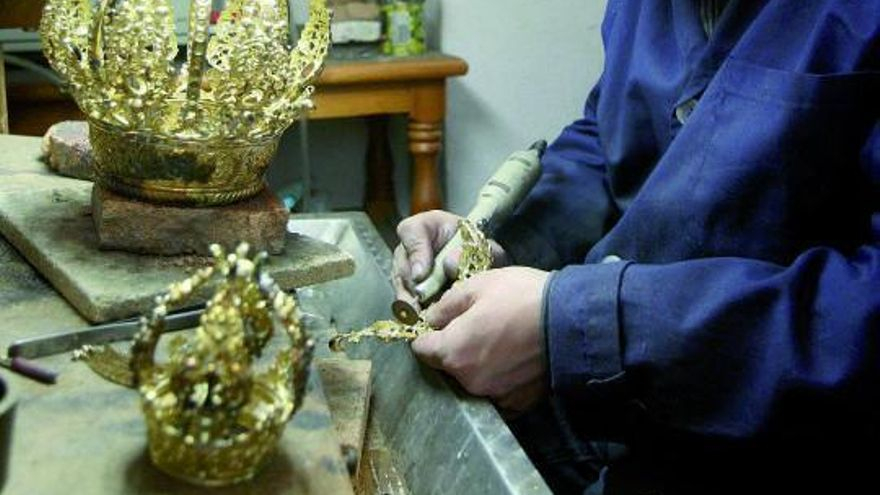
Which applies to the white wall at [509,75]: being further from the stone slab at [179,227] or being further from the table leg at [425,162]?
the stone slab at [179,227]

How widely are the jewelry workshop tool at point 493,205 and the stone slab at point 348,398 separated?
0.08 metres

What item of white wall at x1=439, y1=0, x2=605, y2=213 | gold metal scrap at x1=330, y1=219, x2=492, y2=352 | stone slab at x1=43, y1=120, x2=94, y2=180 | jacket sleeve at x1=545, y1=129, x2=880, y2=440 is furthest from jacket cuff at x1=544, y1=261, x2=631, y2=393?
white wall at x1=439, y1=0, x2=605, y2=213

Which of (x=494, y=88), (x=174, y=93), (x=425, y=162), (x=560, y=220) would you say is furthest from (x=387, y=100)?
(x=174, y=93)

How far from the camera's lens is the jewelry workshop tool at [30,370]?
Result: 69 centimetres

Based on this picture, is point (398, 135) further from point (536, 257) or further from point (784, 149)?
point (784, 149)

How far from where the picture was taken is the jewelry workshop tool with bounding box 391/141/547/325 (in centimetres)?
97

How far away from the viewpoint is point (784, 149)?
0.83 meters

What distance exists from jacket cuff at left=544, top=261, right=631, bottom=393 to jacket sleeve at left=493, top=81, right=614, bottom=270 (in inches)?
11.6

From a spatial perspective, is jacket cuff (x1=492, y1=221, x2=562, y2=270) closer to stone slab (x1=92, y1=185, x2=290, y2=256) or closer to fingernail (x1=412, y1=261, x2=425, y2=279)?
fingernail (x1=412, y1=261, x2=425, y2=279)

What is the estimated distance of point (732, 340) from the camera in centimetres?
77

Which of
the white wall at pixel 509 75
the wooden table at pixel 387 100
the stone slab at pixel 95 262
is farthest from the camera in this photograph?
the white wall at pixel 509 75

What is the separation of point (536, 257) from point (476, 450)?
1.23 ft

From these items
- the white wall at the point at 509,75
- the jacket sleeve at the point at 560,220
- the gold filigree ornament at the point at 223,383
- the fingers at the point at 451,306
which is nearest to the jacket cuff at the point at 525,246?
the jacket sleeve at the point at 560,220

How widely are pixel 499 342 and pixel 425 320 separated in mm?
99
